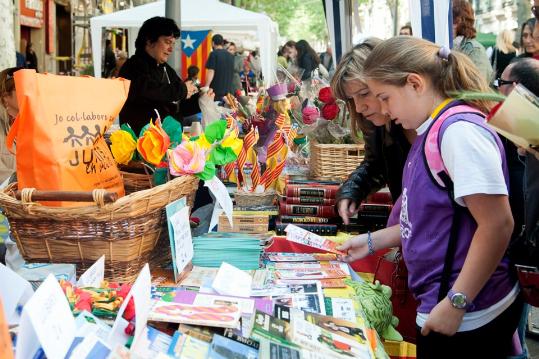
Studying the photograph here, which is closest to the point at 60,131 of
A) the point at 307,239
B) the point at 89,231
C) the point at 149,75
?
the point at 89,231

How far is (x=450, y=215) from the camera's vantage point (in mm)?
1562

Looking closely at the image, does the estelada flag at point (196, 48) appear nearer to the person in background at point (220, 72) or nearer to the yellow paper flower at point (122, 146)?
the person in background at point (220, 72)

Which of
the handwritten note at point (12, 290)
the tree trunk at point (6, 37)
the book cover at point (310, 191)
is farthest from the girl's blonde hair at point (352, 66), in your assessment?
the tree trunk at point (6, 37)

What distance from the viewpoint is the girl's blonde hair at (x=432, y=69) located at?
1621 millimetres

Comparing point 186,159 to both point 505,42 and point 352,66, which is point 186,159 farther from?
point 505,42

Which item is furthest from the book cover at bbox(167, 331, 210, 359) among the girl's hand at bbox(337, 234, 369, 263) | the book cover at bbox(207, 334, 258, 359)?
the girl's hand at bbox(337, 234, 369, 263)

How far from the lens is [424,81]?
1625 millimetres

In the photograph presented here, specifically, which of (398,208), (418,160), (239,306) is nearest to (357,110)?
(398,208)

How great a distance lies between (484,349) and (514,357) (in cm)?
29

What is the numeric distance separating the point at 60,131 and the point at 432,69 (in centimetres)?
101

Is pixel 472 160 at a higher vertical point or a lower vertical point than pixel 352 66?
lower

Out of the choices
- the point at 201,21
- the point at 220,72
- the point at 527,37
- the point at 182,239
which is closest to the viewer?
the point at 182,239

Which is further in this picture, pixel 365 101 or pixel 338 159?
pixel 338 159

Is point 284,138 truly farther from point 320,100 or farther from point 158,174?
point 158,174
